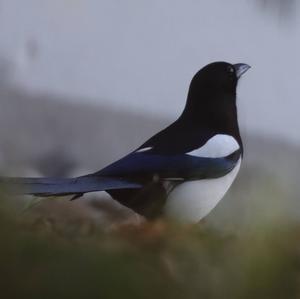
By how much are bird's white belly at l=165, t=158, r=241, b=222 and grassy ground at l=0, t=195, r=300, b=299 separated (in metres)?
0.68

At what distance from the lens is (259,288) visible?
482 mm

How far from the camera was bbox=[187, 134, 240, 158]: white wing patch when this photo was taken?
57.6 inches

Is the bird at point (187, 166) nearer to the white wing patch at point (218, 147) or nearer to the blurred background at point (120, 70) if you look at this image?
the white wing patch at point (218, 147)

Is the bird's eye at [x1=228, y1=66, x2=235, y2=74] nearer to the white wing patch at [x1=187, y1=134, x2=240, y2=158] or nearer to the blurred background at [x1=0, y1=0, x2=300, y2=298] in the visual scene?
the white wing patch at [x1=187, y1=134, x2=240, y2=158]

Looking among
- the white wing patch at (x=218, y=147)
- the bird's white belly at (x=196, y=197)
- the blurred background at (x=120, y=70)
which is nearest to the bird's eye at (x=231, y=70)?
the white wing patch at (x=218, y=147)

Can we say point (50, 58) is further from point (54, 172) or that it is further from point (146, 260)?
point (146, 260)

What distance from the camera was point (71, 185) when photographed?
1.20 meters

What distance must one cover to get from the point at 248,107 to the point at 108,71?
1.07 ft

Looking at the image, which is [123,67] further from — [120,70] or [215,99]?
[215,99]

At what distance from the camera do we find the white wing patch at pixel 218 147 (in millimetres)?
1462

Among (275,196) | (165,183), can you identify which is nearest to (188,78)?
(165,183)

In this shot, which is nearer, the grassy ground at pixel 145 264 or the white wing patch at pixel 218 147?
the grassy ground at pixel 145 264

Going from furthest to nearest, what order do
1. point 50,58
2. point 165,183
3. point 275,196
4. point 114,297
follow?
1. point 50,58
2. point 165,183
3. point 275,196
4. point 114,297

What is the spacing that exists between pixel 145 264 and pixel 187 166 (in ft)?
2.98
